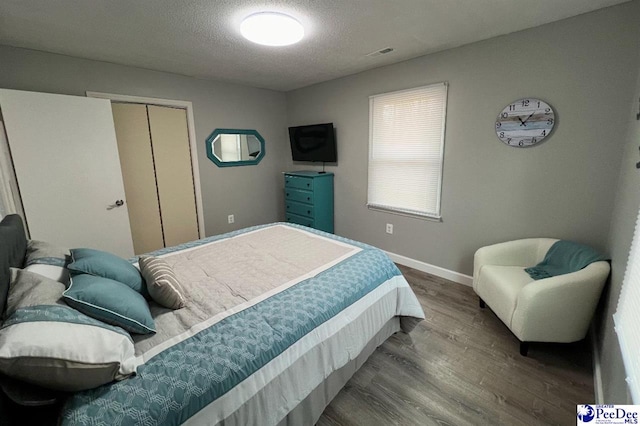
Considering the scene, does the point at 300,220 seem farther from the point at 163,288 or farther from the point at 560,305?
the point at 560,305

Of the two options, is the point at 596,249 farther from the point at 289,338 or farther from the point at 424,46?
the point at 289,338

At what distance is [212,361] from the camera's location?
107 centimetres

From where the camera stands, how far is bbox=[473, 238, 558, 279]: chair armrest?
2.27m

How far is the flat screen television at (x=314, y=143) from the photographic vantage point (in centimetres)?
382

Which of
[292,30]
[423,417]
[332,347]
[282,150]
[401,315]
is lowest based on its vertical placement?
[423,417]

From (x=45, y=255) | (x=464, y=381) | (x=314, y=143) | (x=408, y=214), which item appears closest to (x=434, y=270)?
(x=408, y=214)

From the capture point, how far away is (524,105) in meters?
2.28

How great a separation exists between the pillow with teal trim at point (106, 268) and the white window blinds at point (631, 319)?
2.13m

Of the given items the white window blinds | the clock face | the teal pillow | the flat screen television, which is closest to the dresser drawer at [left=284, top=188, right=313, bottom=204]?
the flat screen television

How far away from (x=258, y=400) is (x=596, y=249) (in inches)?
104

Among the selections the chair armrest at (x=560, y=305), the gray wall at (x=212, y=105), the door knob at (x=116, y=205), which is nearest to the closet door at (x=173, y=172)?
the gray wall at (x=212, y=105)

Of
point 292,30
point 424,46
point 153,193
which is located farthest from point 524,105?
point 153,193

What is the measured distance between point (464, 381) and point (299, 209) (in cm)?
286

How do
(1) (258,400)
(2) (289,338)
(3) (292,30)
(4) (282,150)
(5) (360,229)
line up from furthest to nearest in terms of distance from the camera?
(4) (282,150) → (5) (360,229) → (3) (292,30) → (2) (289,338) → (1) (258,400)
